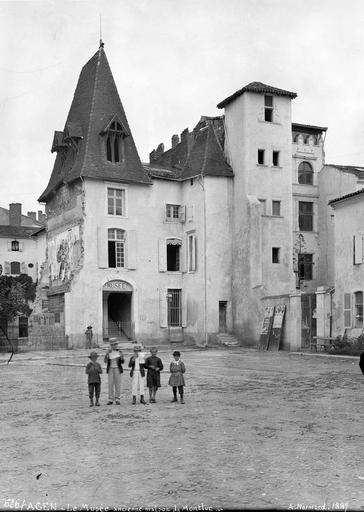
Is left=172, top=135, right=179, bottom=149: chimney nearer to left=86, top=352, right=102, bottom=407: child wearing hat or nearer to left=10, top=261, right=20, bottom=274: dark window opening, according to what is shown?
left=10, top=261, right=20, bottom=274: dark window opening

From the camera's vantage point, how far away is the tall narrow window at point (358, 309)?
3127cm

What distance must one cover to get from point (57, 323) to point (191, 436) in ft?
99.7

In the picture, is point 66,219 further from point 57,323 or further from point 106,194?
point 57,323

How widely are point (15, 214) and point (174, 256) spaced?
120 feet

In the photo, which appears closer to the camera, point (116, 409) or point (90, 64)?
point (116, 409)

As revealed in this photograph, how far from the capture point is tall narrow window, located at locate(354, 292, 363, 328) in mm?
31266

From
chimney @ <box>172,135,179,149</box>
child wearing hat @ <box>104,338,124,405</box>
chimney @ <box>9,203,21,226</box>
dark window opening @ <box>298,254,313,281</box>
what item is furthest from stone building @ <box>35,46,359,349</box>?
chimney @ <box>9,203,21,226</box>

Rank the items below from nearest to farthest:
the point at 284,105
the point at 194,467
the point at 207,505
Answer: the point at 207,505, the point at 194,467, the point at 284,105

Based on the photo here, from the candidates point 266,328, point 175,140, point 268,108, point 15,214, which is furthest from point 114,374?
point 15,214

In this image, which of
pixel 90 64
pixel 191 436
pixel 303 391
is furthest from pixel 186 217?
pixel 191 436

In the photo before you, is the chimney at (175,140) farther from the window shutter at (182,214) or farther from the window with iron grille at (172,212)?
the window shutter at (182,214)

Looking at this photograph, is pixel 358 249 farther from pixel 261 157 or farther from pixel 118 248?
pixel 118 248

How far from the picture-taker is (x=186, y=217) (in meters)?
43.8

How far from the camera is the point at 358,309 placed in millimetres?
31516
